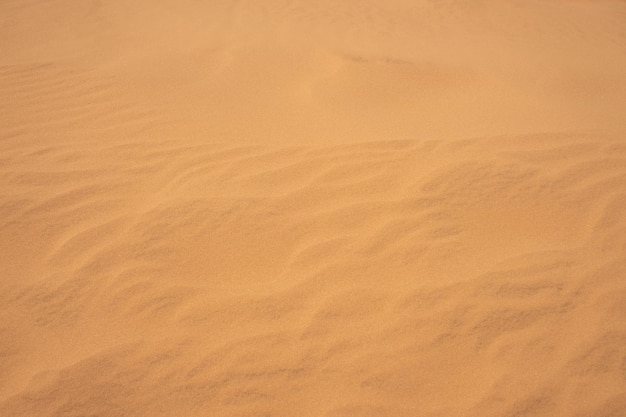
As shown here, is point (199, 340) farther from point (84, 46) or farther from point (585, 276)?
point (84, 46)

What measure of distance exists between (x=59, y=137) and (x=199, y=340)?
1.89m

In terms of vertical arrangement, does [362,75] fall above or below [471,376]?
above

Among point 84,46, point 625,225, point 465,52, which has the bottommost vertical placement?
point 625,225

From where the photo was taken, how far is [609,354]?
160 cm

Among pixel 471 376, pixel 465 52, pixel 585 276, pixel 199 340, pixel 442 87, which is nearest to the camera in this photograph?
pixel 471 376

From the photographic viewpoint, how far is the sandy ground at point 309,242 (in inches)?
61.0

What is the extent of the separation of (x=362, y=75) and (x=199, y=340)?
2.70m

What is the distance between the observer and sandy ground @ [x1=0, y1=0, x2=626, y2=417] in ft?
5.08

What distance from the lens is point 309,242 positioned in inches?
79.4

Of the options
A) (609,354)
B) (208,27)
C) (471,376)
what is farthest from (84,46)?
(609,354)

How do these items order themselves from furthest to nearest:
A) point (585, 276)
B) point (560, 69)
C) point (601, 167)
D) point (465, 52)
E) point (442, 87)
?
point (465, 52), point (560, 69), point (442, 87), point (601, 167), point (585, 276)

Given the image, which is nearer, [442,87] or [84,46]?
[442,87]

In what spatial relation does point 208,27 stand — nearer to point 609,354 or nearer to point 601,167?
point 601,167

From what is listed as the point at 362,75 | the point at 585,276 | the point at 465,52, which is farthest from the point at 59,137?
the point at 465,52
